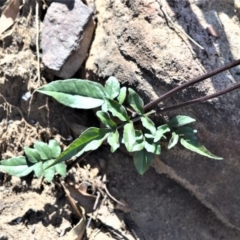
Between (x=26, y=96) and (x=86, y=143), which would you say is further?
(x=26, y=96)

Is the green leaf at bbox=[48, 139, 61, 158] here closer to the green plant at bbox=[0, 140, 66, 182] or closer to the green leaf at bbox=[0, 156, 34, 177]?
the green plant at bbox=[0, 140, 66, 182]

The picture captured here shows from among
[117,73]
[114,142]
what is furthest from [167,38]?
[114,142]

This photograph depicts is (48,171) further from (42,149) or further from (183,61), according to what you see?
(183,61)

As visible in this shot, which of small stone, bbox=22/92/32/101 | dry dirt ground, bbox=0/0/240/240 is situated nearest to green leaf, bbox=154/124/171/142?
dry dirt ground, bbox=0/0/240/240

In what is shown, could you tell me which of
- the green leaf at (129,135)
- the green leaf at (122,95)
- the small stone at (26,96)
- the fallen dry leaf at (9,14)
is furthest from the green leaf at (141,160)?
the fallen dry leaf at (9,14)

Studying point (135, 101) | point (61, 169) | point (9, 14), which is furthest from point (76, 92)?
point (9, 14)

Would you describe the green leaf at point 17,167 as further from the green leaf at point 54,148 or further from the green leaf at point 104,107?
the green leaf at point 104,107
